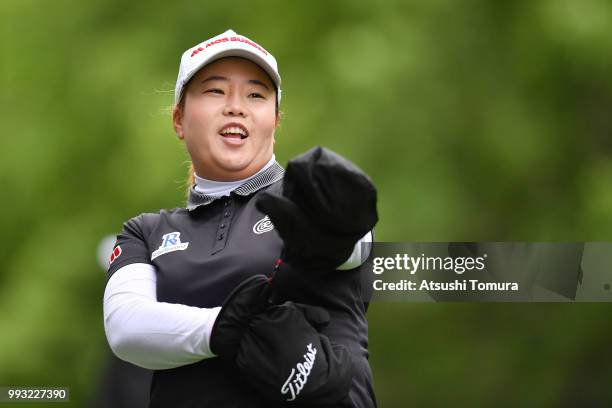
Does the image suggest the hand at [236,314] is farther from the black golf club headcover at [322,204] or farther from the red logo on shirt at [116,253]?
the red logo on shirt at [116,253]

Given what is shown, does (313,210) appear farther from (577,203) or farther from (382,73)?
(577,203)

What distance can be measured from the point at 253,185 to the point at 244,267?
288mm

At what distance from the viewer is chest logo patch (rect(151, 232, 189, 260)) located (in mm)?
2785

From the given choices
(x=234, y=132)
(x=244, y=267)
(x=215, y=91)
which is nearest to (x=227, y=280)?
(x=244, y=267)

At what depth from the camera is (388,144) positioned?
702cm

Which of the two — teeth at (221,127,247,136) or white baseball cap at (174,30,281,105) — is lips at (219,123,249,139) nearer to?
teeth at (221,127,247,136)

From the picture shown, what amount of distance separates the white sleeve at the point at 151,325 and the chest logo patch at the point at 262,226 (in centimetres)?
24

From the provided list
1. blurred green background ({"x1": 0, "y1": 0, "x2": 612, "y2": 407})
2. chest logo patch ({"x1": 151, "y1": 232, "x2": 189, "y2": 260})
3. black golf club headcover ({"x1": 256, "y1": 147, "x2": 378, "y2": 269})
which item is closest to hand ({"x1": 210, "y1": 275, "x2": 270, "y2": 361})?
black golf club headcover ({"x1": 256, "y1": 147, "x2": 378, "y2": 269})

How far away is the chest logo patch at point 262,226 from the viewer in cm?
270

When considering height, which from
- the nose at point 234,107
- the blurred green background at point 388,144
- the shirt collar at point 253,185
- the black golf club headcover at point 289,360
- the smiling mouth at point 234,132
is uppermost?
the blurred green background at point 388,144

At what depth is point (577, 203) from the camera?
729cm

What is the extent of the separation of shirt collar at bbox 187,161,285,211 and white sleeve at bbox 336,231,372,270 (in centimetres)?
35

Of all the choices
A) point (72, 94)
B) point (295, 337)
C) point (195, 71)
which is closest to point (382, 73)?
point (72, 94)

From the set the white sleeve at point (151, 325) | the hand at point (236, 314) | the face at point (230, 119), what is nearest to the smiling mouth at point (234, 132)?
the face at point (230, 119)
